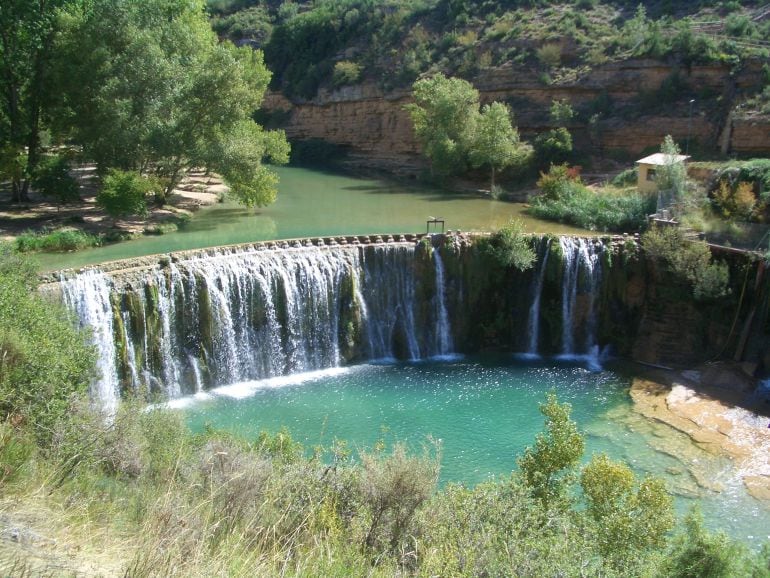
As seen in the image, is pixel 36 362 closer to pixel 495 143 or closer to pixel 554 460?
pixel 554 460

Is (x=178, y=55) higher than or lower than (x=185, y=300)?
higher

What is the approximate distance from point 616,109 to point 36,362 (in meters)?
34.3

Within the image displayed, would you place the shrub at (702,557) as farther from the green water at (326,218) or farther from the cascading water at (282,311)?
the green water at (326,218)

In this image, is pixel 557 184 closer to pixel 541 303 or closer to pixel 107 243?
pixel 541 303

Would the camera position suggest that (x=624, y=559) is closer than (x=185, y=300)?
Yes

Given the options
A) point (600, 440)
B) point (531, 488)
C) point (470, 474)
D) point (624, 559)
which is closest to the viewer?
point (624, 559)

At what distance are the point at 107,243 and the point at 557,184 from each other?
18.9 metres

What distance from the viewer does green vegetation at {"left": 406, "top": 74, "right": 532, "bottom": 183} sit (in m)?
37.1

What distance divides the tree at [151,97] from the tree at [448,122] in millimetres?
11375

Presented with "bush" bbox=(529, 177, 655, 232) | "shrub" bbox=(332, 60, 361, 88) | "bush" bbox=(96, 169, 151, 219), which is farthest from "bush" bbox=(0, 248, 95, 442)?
"shrub" bbox=(332, 60, 361, 88)

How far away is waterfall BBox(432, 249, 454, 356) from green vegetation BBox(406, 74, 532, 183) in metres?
14.7

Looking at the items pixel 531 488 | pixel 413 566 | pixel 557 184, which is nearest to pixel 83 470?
pixel 413 566

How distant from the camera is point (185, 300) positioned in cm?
2023

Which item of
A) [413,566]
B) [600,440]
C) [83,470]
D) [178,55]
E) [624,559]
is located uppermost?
[178,55]
